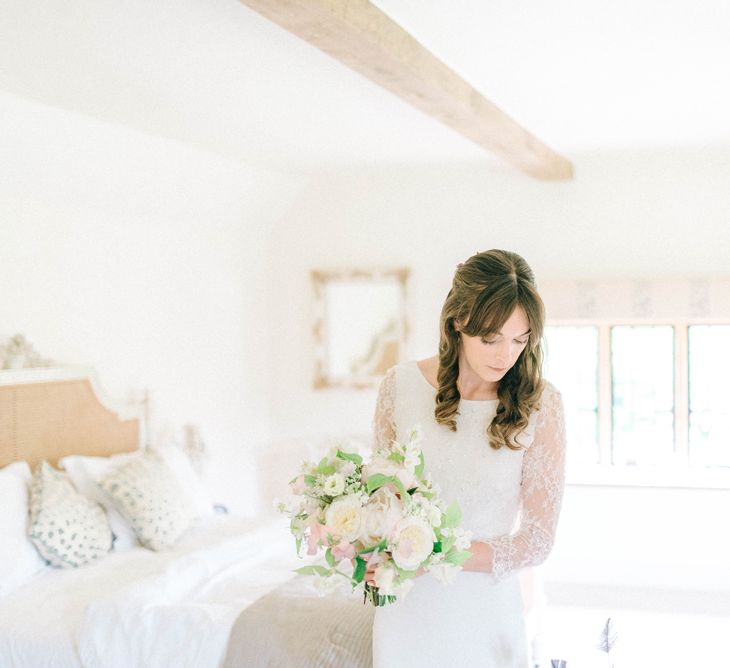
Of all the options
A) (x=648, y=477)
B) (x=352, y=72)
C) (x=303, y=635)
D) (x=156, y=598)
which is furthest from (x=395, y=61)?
(x=648, y=477)

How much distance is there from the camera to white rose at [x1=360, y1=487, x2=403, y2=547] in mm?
1825

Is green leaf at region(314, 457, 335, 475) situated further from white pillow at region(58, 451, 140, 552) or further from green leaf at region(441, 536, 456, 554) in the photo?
white pillow at region(58, 451, 140, 552)

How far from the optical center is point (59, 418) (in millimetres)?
4543

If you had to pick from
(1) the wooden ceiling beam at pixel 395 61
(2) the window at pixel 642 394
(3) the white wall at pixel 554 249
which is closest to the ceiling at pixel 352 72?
(1) the wooden ceiling beam at pixel 395 61

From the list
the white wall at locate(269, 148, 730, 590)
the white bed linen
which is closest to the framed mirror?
the white wall at locate(269, 148, 730, 590)

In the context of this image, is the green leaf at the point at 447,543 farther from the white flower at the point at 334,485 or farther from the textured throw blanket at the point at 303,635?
the textured throw blanket at the point at 303,635

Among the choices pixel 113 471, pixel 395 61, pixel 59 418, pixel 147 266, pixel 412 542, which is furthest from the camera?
pixel 147 266

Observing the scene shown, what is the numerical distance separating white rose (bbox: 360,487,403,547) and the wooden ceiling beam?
128 cm

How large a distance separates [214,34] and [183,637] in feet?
6.59

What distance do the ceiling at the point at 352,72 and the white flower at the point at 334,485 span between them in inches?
62.5

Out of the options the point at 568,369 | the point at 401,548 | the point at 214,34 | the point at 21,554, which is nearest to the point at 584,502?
the point at 568,369

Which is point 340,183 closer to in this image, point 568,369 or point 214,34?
point 568,369

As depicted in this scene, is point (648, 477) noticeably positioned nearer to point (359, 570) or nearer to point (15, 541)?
point (15, 541)

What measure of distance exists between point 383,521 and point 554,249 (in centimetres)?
440
